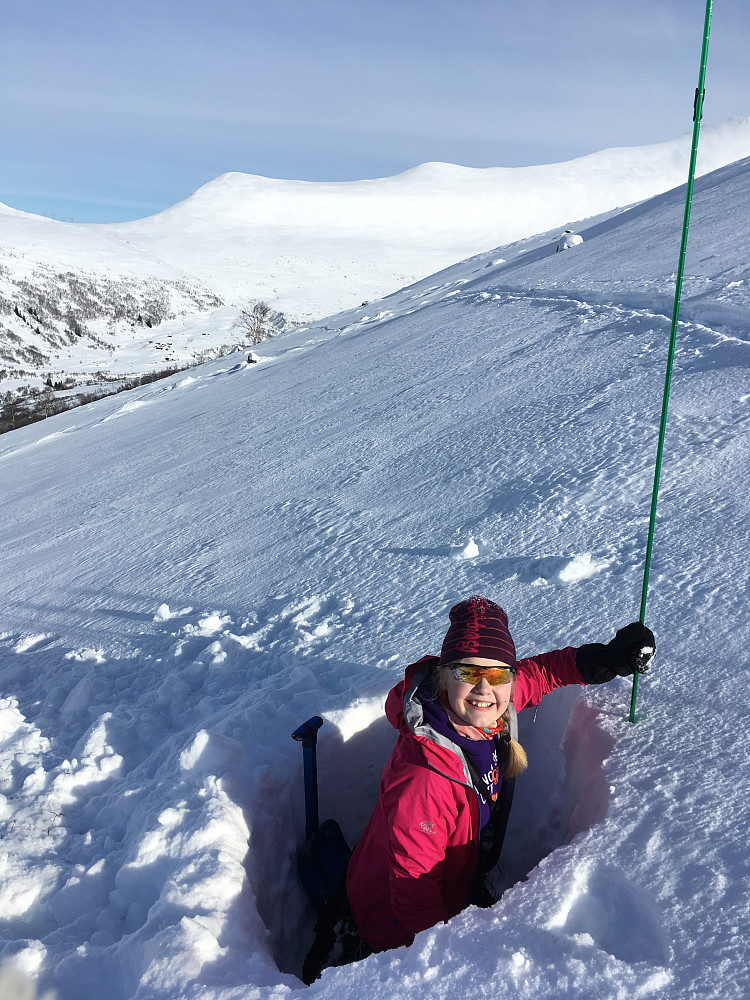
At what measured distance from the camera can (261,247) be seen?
3897 centimetres

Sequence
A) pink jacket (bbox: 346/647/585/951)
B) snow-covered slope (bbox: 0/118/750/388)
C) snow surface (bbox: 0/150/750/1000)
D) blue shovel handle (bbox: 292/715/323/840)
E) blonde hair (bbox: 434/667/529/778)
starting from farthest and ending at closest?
1. snow-covered slope (bbox: 0/118/750/388)
2. blue shovel handle (bbox: 292/715/323/840)
3. blonde hair (bbox: 434/667/529/778)
4. pink jacket (bbox: 346/647/585/951)
5. snow surface (bbox: 0/150/750/1000)

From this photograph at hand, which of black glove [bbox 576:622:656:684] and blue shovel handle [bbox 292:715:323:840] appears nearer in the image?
black glove [bbox 576:622:656:684]

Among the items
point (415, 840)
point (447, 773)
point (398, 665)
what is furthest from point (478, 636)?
point (398, 665)

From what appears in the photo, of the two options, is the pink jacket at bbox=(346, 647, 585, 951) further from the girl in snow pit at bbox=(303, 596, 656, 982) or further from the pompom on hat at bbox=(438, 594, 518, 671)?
the pompom on hat at bbox=(438, 594, 518, 671)

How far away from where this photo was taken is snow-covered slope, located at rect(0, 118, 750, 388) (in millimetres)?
24578

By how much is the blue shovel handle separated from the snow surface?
0.06m

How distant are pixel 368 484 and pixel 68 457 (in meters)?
4.17

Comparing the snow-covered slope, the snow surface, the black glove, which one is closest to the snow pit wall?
the snow surface

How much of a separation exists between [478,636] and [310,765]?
2.13ft

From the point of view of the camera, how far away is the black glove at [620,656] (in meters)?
1.50

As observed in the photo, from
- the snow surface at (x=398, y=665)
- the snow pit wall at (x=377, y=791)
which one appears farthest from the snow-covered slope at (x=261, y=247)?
the snow pit wall at (x=377, y=791)

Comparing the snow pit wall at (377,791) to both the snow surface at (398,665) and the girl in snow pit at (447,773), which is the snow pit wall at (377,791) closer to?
the snow surface at (398,665)

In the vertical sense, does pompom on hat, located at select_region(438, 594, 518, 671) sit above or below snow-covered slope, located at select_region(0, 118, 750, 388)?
below

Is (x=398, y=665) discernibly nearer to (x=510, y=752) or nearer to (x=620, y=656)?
(x=510, y=752)
